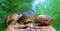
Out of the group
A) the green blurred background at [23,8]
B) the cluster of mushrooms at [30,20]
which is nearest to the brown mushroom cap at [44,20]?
the cluster of mushrooms at [30,20]

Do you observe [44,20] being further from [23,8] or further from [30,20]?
[23,8]

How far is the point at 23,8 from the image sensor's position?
103 centimetres

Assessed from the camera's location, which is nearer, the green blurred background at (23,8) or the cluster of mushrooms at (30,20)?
the cluster of mushrooms at (30,20)

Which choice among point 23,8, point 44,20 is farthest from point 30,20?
point 23,8

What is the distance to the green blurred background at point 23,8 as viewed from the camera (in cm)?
101

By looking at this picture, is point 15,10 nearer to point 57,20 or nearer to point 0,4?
point 0,4

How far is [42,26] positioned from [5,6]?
0.44m

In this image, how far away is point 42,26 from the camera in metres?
0.67

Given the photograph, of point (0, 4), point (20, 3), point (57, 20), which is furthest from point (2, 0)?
point (57, 20)

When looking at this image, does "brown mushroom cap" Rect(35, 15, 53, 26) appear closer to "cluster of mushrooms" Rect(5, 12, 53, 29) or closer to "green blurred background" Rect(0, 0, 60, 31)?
"cluster of mushrooms" Rect(5, 12, 53, 29)

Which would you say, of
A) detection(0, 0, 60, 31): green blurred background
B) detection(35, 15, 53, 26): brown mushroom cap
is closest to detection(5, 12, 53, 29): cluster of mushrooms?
detection(35, 15, 53, 26): brown mushroom cap

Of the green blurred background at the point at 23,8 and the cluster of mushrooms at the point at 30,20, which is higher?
the green blurred background at the point at 23,8

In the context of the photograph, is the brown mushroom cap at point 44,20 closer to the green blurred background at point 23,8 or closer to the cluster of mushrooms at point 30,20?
the cluster of mushrooms at point 30,20

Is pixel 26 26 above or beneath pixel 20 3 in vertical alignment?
beneath
